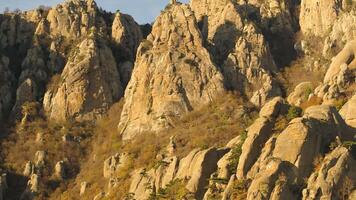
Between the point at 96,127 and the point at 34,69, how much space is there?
16.6 m

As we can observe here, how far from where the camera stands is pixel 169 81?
113875 millimetres

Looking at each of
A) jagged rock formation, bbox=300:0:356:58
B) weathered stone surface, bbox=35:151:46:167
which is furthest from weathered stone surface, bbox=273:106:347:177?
jagged rock formation, bbox=300:0:356:58

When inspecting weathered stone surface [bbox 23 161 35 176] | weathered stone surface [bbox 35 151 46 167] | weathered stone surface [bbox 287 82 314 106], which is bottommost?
weathered stone surface [bbox 287 82 314 106]

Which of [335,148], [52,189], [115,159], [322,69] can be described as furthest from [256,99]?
[335,148]

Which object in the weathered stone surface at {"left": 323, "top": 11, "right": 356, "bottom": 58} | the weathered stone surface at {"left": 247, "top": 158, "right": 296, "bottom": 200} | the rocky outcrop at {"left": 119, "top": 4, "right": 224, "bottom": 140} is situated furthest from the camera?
the weathered stone surface at {"left": 323, "top": 11, "right": 356, "bottom": 58}

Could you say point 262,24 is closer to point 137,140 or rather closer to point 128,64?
point 128,64

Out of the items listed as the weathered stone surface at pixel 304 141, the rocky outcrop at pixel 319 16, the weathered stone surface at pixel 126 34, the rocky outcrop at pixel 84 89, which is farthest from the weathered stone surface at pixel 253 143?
the weathered stone surface at pixel 126 34

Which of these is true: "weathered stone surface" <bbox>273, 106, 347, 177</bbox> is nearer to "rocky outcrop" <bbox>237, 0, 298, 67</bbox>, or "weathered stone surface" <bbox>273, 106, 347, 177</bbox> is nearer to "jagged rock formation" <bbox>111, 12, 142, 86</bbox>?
"rocky outcrop" <bbox>237, 0, 298, 67</bbox>

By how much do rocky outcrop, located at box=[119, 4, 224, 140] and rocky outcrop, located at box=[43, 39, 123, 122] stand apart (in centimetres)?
572

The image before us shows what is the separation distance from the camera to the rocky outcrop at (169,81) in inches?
4432

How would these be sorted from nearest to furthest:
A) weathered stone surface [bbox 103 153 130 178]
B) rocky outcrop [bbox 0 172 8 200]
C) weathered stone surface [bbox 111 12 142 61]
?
weathered stone surface [bbox 103 153 130 178], rocky outcrop [bbox 0 172 8 200], weathered stone surface [bbox 111 12 142 61]

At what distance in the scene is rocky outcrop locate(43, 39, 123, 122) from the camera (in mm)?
121938

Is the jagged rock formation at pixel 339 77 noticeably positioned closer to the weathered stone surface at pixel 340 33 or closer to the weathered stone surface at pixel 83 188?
the weathered stone surface at pixel 340 33

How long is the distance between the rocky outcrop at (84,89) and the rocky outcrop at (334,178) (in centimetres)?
6752
